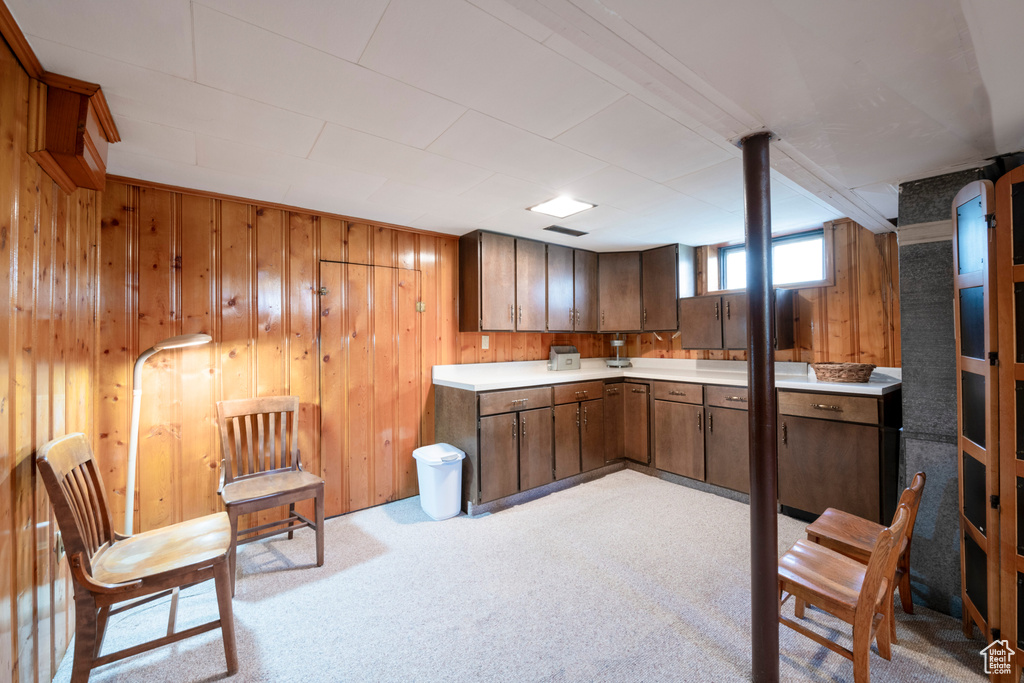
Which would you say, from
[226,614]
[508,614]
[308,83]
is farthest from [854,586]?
[308,83]

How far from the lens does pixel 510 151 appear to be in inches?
85.7

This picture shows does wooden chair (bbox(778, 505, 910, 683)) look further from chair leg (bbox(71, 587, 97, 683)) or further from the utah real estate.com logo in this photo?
chair leg (bbox(71, 587, 97, 683))

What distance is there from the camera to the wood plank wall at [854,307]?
327cm

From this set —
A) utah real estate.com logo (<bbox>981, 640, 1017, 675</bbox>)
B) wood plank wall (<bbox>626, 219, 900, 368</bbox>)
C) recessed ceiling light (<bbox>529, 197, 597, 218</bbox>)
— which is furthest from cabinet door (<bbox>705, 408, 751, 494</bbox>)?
recessed ceiling light (<bbox>529, 197, 597, 218</bbox>)

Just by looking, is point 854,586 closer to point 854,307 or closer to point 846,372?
point 846,372

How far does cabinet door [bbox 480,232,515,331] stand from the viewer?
3.77 m

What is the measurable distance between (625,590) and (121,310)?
3304 mm

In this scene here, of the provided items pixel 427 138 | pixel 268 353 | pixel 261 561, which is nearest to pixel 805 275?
pixel 427 138

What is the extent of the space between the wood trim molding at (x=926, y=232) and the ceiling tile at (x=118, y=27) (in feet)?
10.5

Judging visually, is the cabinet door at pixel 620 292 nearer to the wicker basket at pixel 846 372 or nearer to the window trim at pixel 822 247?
the window trim at pixel 822 247

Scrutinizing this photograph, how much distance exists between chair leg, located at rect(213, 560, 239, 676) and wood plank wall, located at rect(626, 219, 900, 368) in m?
4.24

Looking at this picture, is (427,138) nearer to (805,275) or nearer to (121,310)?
(121,310)

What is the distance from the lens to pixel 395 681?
1696mm

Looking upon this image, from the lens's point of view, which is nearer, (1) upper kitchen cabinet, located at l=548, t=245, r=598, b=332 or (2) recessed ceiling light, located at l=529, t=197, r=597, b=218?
(2) recessed ceiling light, located at l=529, t=197, r=597, b=218
